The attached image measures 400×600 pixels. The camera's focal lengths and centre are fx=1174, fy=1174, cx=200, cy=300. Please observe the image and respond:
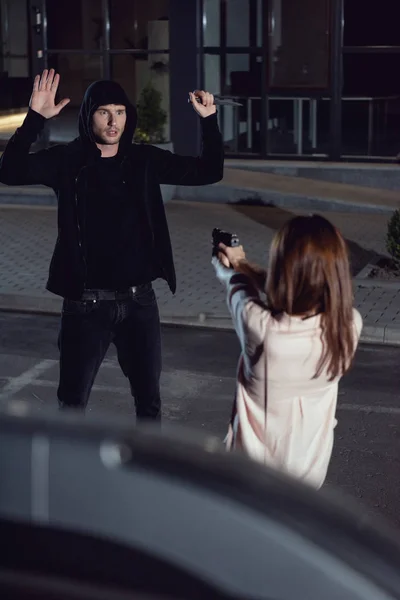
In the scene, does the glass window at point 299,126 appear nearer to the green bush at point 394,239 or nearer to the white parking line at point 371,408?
the green bush at point 394,239

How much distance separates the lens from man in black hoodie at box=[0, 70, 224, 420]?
504 centimetres

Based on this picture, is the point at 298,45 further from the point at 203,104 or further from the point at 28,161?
the point at 28,161

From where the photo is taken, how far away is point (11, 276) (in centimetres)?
1139

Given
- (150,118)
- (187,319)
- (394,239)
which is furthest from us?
(150,118)

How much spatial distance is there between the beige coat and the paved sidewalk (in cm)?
543

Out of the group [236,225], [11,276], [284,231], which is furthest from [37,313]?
[284,231]

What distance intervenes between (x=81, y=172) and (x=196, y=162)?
55 centimetres

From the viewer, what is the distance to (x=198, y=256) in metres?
12.5

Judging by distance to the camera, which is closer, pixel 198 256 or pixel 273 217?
pixel 198 256

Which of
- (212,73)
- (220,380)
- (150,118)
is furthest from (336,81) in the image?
(220,380)

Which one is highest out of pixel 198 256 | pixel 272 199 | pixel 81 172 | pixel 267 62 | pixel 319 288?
pixel 267 62

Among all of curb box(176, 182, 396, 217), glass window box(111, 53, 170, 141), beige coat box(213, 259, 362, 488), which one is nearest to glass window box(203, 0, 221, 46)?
glass window box(111, 53, 170, 141)

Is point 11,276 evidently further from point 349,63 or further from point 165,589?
point 165,589

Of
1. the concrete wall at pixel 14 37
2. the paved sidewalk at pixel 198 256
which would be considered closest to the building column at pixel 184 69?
the paved sidewalk at pixel 198 256
